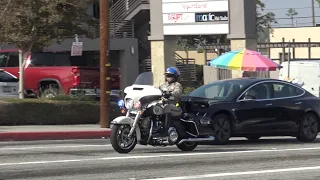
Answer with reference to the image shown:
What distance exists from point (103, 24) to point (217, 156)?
746 cm

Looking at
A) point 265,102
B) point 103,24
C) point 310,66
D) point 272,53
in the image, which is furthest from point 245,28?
point 272,53

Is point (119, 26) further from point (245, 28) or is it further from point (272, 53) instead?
point (272, 53)

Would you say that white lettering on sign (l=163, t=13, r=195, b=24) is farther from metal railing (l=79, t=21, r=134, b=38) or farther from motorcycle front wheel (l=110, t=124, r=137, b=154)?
motorcycle front wheel (l=110, t=124, r=137, b=154)

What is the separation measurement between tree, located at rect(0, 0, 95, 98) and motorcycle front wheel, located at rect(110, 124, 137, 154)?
8225 millimetres

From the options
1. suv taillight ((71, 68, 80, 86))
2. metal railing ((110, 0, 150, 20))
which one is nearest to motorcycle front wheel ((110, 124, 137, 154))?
suv taillight ((71, 68, 80, 86))

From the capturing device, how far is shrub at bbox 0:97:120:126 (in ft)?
62.8

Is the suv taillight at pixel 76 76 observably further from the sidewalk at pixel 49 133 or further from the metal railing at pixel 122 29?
the metal railing at pixel 122 29

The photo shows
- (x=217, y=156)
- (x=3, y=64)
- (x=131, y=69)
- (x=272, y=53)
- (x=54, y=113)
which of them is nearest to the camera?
(x=217, y=156)

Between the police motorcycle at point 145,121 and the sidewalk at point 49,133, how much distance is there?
16.1ft

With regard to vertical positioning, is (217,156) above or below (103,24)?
below

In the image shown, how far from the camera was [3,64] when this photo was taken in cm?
2828

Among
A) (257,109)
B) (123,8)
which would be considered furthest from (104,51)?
(123,8)

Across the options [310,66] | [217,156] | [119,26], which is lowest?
[217,156]

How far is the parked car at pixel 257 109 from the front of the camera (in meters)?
14.5
